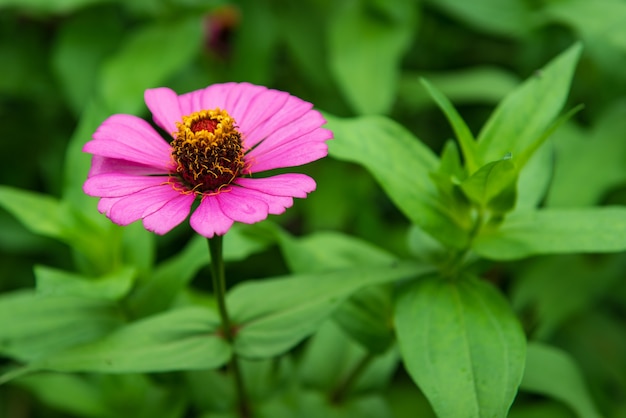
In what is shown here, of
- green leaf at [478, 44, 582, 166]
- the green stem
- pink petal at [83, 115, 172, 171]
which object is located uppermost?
pink petal at [83, 115, 172, 171]

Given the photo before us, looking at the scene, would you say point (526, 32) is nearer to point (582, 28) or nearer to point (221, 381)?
point (582, 28)

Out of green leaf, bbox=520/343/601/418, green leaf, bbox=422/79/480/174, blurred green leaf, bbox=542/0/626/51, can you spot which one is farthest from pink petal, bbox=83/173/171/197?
blurred green leaf, bbox=542/0/626/51

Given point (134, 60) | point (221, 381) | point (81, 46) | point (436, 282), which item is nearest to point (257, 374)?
point (221, 381)

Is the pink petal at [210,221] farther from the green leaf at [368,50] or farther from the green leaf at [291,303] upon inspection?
the green leaf at [368,50]

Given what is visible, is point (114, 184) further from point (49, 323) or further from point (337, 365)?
point (337, 365)

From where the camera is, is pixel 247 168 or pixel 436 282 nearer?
pixel 247 168

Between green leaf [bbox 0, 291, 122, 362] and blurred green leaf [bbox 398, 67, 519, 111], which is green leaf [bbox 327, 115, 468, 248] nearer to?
green leaf [bbox 0, 291, 122, 362]

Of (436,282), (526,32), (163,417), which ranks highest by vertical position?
(526,32)
